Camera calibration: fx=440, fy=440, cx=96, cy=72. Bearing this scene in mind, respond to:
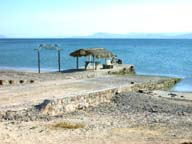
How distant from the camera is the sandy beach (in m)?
15.9

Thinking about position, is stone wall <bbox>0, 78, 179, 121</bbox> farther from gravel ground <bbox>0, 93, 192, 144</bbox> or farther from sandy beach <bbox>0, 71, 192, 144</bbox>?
gravel ground <bbox>0, 93, 192, 144</bbox>

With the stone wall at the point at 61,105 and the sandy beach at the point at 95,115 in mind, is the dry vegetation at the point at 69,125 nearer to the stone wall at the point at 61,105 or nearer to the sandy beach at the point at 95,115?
the sandy beach at the point at 95,115

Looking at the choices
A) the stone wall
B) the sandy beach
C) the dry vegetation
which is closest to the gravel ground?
the sandy beach

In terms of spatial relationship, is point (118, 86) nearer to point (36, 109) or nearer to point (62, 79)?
point (62, 79)

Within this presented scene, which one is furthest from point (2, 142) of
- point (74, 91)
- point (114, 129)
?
point (74, 91)

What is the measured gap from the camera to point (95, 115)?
68.6 feet

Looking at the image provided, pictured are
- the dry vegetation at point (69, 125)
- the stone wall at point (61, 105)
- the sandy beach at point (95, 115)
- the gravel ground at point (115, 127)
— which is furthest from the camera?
the stone wall at point (61, 105)

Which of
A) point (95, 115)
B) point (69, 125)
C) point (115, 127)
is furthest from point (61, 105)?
point (115, 127)

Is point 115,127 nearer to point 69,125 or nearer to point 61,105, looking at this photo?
point 69,125

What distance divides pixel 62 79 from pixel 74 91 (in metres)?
6.21

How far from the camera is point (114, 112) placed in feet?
72.0

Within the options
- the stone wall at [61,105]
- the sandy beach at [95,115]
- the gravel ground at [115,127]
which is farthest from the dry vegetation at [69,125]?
the stone wall at [61,105]

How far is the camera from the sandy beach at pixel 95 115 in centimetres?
1588

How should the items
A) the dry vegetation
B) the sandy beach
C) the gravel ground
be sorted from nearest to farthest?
the gravel ground, the sandy beach, the dry vegetation
